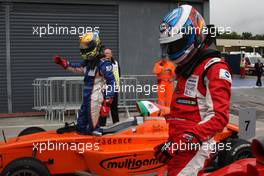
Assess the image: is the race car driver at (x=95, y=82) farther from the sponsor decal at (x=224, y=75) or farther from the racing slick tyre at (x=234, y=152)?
the sponsor decal at (x=224, y=75)

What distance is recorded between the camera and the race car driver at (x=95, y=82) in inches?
239

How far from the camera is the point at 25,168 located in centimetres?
508

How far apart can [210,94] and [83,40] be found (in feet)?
10.9

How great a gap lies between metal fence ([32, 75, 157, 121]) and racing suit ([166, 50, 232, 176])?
8.29m

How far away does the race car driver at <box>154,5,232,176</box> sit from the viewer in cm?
301

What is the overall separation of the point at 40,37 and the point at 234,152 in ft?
29.1

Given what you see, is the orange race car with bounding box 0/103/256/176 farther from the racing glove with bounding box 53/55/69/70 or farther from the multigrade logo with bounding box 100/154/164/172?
the racing glove with bounding box 53/55/69/70

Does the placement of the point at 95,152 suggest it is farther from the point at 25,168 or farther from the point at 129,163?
the point at 25,168

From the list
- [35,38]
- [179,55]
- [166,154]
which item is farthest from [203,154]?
[35,38]

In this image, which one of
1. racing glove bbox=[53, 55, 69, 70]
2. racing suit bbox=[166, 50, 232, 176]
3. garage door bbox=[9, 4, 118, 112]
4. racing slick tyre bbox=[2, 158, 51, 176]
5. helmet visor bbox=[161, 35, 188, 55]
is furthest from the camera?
garage door bbox=[9, 4, 118, 112]

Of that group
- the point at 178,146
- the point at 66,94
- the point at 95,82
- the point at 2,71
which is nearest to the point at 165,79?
the point at 66,94

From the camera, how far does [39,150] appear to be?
541 centimetres

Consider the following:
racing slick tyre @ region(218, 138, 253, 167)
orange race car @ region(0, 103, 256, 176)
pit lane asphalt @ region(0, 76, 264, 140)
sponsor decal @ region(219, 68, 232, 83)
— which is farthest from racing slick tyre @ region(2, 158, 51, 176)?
pit lane asphalt @ region(0, 76, 264, 140)

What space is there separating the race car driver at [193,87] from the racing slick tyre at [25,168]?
2252mm
